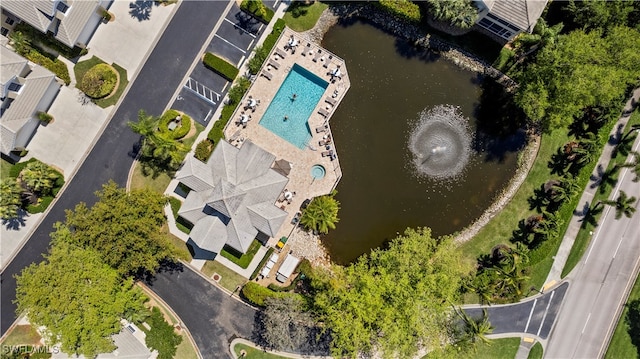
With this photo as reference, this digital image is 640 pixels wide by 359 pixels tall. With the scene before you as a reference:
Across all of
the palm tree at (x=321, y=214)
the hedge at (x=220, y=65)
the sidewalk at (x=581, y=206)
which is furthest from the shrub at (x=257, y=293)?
the sidewalk at (x=581, y=206)

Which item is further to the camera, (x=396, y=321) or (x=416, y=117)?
(x=416, y=117)

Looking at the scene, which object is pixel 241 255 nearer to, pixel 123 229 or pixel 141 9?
pixel 123 229

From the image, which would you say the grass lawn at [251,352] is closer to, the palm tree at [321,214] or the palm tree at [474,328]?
the palm tree at [321,214]

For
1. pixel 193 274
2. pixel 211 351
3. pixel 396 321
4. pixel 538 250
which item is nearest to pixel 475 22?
pixel 538 250

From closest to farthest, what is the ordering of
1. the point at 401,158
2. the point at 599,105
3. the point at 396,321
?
1. the point at 396,321
2. the point at 599,105
3. the point at 401,158

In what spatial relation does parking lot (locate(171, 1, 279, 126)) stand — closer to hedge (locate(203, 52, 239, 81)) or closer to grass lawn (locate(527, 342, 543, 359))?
hedge (locate(203, 52, 239, 81))

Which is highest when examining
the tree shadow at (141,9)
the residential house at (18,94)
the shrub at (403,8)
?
the shrub at (403,8)

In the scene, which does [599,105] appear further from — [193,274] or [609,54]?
[193,274]
